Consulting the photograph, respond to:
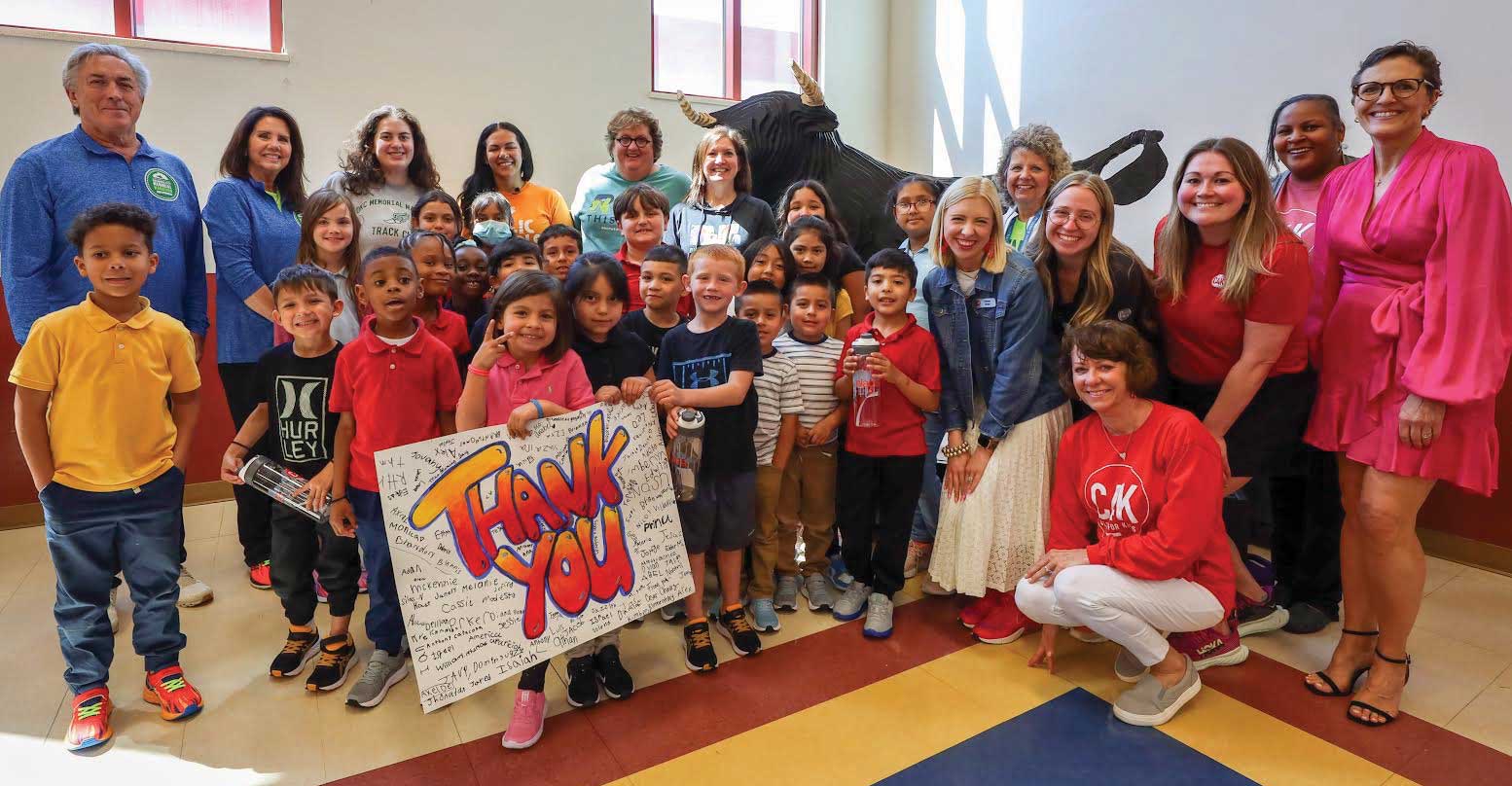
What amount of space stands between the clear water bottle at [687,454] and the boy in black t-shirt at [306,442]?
2.96 feet

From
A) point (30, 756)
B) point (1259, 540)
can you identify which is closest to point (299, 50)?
point (30, 756)

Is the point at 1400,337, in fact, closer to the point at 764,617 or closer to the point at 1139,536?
the point at 1139,536

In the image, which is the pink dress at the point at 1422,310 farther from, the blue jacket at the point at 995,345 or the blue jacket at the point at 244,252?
the blue jacket at the point at 244,252

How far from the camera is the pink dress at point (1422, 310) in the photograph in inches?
72.3

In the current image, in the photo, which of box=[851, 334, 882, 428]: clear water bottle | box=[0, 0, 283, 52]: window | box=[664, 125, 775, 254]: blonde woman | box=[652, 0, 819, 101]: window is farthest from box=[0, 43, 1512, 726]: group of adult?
box=[652, 0, 819, 101]: window

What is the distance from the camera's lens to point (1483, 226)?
6.01ft

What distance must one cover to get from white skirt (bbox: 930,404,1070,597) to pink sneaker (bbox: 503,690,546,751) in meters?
1.27

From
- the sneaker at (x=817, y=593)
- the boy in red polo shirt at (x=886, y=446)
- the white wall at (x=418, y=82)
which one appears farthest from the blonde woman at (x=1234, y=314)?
the white wall at (x=418, y=82)

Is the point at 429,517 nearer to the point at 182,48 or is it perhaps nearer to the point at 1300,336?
the point at 1300,336

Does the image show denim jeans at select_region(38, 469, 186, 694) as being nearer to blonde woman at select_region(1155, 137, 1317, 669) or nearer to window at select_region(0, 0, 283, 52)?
blonde woman at select_region(1155, 137, 1317, 669)

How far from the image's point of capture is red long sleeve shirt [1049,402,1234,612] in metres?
1.98

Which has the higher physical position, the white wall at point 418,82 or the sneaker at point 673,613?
the white wall at point 418,82

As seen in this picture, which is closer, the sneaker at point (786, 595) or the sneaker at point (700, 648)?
the sneaker at point (700, 648)

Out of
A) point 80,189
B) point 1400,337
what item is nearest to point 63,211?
point 80,189
